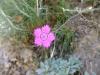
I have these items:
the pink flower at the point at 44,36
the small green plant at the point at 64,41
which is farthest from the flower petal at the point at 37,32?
the small green plant at the point at 64,41

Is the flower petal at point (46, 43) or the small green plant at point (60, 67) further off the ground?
the flower petal at point (46, 43)

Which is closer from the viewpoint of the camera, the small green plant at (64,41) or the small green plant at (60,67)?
the small green plant at (60,67)

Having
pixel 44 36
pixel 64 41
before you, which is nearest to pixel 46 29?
pixel 44 36

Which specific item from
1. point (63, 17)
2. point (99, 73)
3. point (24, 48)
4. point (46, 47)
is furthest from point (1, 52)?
point (99, 73)

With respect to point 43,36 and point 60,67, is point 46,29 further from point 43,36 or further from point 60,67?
point 60,67

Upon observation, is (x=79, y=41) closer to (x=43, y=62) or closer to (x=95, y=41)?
(x=95, y=41)

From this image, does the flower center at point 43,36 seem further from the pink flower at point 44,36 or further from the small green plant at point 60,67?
the small green plant at point 60,67
